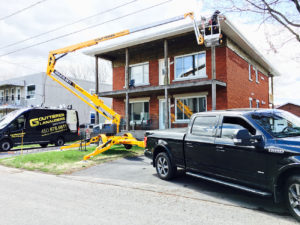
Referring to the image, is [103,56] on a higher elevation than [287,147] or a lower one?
higher

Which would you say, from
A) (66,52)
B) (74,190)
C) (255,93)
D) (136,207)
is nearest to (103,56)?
(66,52)

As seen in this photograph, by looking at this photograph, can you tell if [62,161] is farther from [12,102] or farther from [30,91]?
[12,102]

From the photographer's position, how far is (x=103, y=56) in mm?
19828

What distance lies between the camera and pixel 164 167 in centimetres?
702

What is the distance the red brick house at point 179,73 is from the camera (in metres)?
15.2

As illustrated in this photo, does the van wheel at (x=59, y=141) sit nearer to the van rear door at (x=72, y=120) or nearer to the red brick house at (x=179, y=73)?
the van rear door at (x=72, y=120)

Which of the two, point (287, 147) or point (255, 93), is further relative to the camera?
point (255, 93)

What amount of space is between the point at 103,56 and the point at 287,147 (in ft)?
57.6

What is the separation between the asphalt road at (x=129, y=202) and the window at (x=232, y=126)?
54.3 inches

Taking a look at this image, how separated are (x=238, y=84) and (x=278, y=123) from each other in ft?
41.1

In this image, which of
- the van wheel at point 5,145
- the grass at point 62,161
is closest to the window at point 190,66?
the grass at point 62,161

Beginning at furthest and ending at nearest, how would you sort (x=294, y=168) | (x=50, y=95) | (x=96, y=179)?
(x=50, y=95) → (x=96, y=179) → (x=294, y=168)

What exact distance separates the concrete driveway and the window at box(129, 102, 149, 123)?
325 inches

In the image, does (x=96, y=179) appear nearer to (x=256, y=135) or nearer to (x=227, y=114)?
(x=227, y=114)
